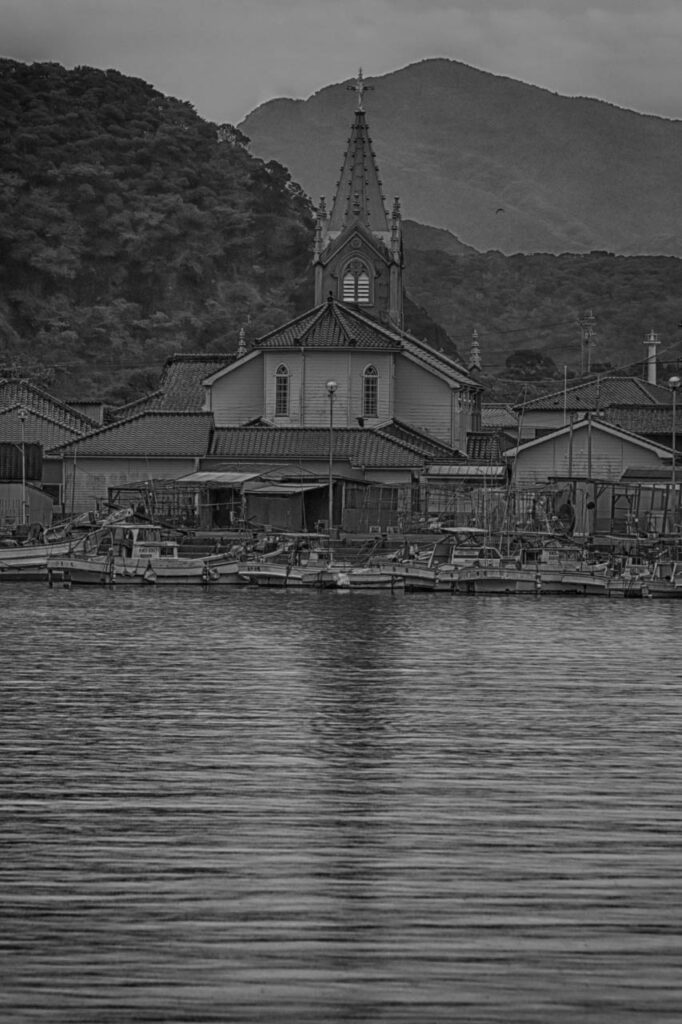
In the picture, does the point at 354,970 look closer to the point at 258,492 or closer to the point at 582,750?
the point at 582,750

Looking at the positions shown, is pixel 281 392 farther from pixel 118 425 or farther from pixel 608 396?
pixel 608 396

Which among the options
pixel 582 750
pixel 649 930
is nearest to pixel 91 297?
pixel 582 750

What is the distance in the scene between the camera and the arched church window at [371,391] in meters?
94.4

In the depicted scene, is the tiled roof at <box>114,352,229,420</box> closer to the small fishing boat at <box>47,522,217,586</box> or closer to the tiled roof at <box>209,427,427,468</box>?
the tiled roof at <box>209,427,427,468</box>

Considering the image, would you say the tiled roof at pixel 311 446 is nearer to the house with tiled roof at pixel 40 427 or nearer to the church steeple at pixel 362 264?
the house with tiled roof at pixel 40 427

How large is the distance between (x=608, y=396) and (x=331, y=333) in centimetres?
2672

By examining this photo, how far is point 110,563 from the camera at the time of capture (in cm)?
6831

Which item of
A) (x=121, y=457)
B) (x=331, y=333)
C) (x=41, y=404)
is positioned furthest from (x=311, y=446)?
(x=41, y=404)

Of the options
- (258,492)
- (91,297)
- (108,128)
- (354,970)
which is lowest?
(354,970)

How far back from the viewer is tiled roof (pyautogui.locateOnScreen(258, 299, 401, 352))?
308ft

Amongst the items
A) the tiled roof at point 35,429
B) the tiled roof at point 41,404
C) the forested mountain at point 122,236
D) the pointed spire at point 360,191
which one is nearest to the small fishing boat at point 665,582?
the tiled roof at point 35,429

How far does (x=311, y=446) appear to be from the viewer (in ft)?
279

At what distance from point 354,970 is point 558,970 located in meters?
1.67

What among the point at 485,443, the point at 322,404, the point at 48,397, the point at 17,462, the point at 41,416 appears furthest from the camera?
the point at 48,397
